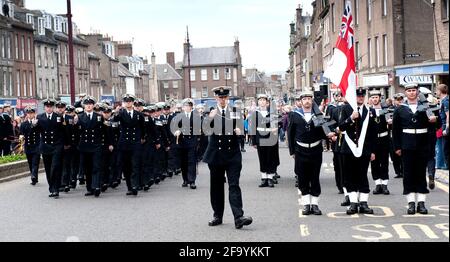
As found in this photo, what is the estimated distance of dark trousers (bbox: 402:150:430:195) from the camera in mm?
12188

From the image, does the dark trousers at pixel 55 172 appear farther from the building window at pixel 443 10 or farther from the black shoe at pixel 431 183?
the building window at pixel 443 10

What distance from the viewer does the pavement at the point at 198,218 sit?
411 inches

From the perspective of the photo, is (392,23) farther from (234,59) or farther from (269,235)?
(234,59)

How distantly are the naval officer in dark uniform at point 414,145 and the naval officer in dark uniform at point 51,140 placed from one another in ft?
24.0

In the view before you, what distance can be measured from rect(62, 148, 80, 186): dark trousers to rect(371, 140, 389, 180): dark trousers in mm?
6839

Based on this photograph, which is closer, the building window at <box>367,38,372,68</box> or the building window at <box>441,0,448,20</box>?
the building window at <box>441,0,448,20</box>

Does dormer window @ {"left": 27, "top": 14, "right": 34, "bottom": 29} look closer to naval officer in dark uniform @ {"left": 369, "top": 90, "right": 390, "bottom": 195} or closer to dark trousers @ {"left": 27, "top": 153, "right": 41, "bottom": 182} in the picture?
dark trousers @ {"left": 27, "top": 153, "right": 41, "bottom": 182}

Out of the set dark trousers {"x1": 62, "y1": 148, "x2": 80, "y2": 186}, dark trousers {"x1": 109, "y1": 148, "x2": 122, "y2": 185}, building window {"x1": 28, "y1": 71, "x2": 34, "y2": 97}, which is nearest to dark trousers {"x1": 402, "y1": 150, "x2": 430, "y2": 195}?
dark trousers {"x1": 109, "y1": 148, "x2": 122, "y2": 185}

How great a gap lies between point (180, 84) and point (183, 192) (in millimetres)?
115765

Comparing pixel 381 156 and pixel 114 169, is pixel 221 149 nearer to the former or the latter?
pixel 381 156

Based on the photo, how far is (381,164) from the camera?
15031 mm

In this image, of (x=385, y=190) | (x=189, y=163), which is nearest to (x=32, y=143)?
(x=189, y=163)

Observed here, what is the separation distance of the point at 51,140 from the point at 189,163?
3150 millimetres

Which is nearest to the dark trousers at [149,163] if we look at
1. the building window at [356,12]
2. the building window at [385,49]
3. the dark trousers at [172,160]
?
the dark trousers at [172,160]
